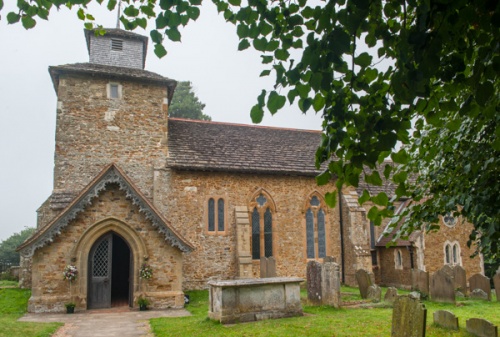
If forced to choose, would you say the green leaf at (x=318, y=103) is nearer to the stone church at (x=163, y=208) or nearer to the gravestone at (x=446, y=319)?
the gravestone at (x=446, y=319)

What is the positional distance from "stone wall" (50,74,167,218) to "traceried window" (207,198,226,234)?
2840 millimetres

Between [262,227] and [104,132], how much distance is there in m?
8.52

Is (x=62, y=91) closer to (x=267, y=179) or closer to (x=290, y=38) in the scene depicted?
(x=267, y=179)

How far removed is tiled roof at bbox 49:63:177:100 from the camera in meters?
18.6

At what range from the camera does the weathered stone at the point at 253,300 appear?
37.7 ft

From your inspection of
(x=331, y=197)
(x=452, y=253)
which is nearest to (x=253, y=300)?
(x=331, y=197)

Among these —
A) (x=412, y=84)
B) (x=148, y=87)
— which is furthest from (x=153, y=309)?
(x=412, y=84)

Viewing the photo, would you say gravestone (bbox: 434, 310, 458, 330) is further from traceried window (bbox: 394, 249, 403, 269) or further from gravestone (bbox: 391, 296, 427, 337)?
traceried window (bbox: 394, 249, 403, 269)

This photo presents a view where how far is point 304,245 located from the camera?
20.8 meters

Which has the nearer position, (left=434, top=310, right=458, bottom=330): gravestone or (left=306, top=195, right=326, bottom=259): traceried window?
(left=434, top=310, right=458, bottom=330): gravestone

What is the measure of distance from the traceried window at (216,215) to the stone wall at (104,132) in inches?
112

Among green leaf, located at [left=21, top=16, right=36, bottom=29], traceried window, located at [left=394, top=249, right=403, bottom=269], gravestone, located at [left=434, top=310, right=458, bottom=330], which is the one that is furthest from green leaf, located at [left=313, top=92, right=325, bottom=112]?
traceried window, located at [left=394, top=249, right=403, bottom=269]

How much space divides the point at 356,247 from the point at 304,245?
250cm

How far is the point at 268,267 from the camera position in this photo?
18188 mm
